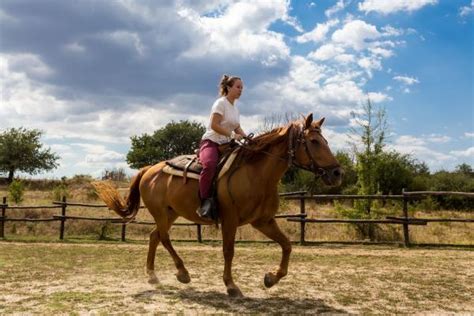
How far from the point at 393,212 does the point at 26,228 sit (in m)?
13.5

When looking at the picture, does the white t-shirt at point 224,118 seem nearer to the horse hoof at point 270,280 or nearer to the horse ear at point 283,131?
the horse ear at point 283,131

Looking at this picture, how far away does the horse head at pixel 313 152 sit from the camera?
16.8 ft

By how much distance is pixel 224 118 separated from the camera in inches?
233

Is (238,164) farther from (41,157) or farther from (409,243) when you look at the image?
(41,157)

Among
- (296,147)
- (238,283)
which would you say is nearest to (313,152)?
(296,147)

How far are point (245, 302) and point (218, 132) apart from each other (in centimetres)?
213

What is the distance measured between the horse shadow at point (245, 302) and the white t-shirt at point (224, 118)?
201cm

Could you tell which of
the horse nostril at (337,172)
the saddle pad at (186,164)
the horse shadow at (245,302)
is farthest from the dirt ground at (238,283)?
the saddle pad at (186,164)

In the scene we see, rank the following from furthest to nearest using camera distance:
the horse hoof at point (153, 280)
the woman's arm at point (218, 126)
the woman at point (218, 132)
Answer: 1. the horse hoof at point (153, 280)
2. the woman's arm at point (218, 126)
3. the woman at point (218, 132)

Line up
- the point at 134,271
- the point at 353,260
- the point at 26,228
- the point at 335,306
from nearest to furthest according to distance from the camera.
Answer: the point at 335,306, the point at 134,271, the point at 353,260, the point at 26,228

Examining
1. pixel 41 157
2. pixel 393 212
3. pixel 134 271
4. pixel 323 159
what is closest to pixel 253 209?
pixel 323 159

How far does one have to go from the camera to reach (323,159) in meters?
5.18

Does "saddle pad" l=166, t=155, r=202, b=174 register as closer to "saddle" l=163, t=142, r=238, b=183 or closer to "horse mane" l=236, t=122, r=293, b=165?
"saddle" l=163, t=142, r=238, b=183

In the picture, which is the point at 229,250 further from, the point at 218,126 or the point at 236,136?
the point at 218,126
